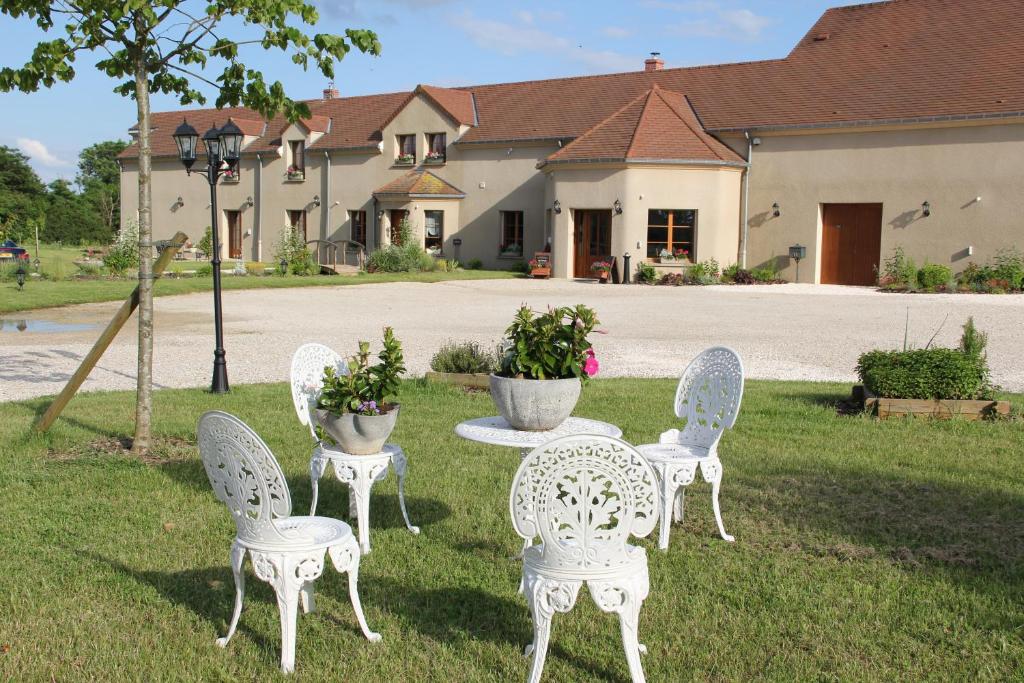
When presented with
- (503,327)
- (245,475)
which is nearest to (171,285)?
Answer: (503,327)

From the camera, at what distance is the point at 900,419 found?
8914 millimetres

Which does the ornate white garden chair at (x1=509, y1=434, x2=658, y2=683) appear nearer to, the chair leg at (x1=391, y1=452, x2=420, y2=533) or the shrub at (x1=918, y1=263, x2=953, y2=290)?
the chair leg at (x1=391, y1=452, x2=420, y2=533)

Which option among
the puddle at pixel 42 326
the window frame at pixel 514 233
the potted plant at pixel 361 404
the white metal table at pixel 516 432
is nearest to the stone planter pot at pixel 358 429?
the potted plant at pixel 361 404

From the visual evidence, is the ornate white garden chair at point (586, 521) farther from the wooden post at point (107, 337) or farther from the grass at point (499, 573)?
the wooden post at point (107, 337)

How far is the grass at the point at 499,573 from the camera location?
4.07m

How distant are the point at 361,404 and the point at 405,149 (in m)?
32.2

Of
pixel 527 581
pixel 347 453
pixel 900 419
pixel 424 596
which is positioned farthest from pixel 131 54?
pixel 900 419

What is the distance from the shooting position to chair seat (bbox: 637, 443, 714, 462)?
564 centimetres

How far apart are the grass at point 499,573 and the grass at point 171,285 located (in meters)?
14.3

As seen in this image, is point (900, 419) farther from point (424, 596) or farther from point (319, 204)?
point (319, 204)

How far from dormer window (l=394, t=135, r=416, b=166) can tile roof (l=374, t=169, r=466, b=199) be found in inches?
35.4

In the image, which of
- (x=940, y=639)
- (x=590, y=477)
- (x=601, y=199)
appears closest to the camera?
(x=590, y=477)

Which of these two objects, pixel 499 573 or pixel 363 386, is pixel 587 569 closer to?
pixel 499 573

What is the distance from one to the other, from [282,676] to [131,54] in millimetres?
5140
